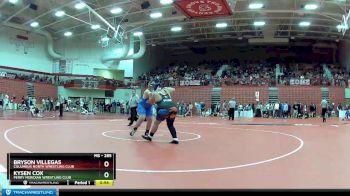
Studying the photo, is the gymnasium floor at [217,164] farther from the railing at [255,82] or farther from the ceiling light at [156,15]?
the railing at [255,82]

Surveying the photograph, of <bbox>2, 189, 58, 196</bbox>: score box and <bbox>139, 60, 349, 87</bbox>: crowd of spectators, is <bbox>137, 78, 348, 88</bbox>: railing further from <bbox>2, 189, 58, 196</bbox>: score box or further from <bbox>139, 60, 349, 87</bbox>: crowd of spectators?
<bbox>2, 189, 58, 196</bbox>: score box

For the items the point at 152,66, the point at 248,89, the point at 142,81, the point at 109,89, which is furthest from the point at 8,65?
the point at 248,89

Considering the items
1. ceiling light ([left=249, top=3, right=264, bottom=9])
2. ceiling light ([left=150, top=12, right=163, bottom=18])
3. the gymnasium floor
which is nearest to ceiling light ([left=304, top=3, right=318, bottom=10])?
ceiling light ([left=249, top=3, right=264, bottom=9])

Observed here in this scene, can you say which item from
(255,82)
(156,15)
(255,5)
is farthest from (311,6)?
(156,15)

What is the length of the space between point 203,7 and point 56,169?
552 inches

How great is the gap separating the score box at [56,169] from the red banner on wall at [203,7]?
13085 mm

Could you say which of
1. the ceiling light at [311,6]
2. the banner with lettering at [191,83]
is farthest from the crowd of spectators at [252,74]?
the ceiling light at [311,6]

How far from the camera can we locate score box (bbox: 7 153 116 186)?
2.12 m

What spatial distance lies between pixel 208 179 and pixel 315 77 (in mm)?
31068

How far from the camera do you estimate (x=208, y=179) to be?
162 inches

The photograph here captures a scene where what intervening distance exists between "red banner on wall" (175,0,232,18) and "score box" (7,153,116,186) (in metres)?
13.1

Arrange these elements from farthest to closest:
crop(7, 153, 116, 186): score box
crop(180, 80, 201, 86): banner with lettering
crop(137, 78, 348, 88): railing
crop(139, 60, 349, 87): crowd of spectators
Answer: crop(180, 80, 201, 86): banner with lettering
crop(139, 60, 349, 87): crowd of spectators
crop(137, 78, 348, 88): railing
crop(7, 153, 116, 186): score box

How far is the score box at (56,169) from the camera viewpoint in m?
2.12

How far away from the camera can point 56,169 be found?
2129 mm
